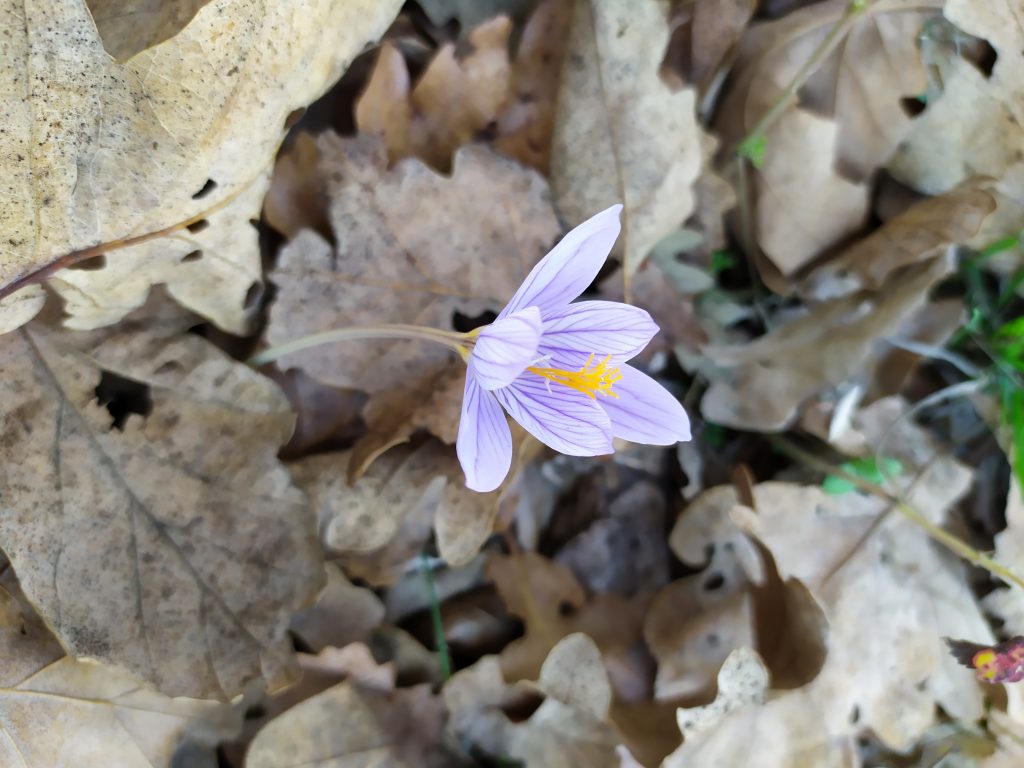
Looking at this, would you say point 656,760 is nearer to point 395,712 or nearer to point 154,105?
point 395,712

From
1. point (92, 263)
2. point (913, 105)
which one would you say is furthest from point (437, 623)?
point (913, 105)

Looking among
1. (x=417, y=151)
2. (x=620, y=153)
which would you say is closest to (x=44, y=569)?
(x=417, y=151)

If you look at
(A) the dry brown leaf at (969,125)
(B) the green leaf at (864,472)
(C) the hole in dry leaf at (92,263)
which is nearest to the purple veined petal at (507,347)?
(C) the hole in dry leaf at (92,263)

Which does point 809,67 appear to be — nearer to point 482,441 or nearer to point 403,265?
point 403,265

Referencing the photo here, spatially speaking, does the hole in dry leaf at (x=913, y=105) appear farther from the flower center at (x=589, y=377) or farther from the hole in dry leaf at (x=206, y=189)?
the hole in dry leaf at (x=206, y=189)

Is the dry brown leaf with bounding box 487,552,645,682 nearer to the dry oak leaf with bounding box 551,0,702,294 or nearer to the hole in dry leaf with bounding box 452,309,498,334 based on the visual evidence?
the hole in dry leaf with bounding box 452,309,498,334

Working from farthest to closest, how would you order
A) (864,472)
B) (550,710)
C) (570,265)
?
1. (864,472)
2. (550,710)
3. (570,265)

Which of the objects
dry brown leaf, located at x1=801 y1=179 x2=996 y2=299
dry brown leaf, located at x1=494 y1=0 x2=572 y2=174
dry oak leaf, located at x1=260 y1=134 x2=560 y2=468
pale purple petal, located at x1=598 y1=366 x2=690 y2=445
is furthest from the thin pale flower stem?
dry brown leaf, located at x1=801 y1=179 x2=996 y2=299
